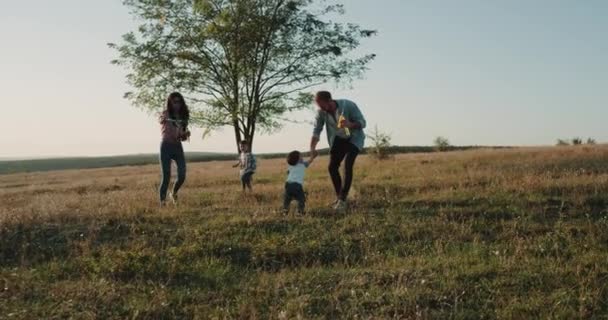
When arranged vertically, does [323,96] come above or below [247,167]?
above

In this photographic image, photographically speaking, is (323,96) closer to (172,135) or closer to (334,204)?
(334,204)

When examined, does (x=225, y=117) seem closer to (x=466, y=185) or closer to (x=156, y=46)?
(x=156, y=46)

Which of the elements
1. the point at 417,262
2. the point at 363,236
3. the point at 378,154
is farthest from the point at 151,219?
the point at 378,154

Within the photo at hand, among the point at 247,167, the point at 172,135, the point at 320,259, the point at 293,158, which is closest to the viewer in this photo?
the point at 320,259

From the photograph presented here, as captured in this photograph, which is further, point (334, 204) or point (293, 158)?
point (334, 204)

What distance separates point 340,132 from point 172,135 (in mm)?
3214

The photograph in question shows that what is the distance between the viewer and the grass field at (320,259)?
5676 millimetres

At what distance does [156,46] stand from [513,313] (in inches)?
591

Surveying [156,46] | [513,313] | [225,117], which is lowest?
[513,313]

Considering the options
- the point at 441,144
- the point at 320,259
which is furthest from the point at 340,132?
the point at 441,144

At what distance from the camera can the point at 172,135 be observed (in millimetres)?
11453

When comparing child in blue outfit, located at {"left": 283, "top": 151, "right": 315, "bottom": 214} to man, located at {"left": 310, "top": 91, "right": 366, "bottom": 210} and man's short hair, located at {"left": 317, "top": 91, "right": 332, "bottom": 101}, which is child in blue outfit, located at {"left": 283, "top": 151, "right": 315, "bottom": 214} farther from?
man's short hair, located at {"left": 317, "top": 91, "right": 332, "bottom": 101}

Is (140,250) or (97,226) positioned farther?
(97,226)

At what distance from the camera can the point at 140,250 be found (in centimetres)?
769
